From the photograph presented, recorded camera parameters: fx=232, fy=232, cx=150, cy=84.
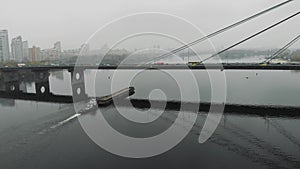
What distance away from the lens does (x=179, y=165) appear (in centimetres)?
467

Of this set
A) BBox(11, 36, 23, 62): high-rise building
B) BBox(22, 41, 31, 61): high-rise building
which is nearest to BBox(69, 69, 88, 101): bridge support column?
BBox(22, 41, 31, 61): high-rise building

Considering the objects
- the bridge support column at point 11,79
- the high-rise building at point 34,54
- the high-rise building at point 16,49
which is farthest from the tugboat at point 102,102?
the high-rise building at point 16,49

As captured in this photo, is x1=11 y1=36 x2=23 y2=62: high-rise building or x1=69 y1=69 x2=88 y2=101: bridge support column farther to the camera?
x1=11 y1=36 x2=23 y2=62: high-rise building

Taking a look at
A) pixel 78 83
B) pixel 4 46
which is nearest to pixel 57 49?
pixel 4 46

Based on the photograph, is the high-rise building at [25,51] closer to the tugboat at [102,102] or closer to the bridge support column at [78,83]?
the bridge support column at [78,83]

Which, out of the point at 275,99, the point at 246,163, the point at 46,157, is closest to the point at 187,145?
the point at 246,163

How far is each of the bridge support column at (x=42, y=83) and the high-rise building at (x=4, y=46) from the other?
2317 cm

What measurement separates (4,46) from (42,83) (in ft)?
86.2

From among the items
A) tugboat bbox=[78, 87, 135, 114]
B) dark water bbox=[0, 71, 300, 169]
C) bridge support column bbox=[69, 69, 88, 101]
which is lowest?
dark water bbox=[0, 71, 300, 169]

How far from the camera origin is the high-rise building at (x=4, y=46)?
36844mm

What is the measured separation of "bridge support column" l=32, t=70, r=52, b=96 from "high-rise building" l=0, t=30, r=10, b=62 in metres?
23.2

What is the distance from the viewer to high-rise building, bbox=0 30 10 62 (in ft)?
121

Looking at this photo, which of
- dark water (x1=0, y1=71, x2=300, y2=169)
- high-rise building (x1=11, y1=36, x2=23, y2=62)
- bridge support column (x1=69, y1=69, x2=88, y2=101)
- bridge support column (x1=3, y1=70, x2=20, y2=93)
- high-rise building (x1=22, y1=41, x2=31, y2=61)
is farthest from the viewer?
high-rise building (x1=11, y1=36, x2=23, y2=62)

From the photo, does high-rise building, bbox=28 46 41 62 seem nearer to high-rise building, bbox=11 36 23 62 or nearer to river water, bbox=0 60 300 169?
high-rise building, bbox=11 36 23 62
